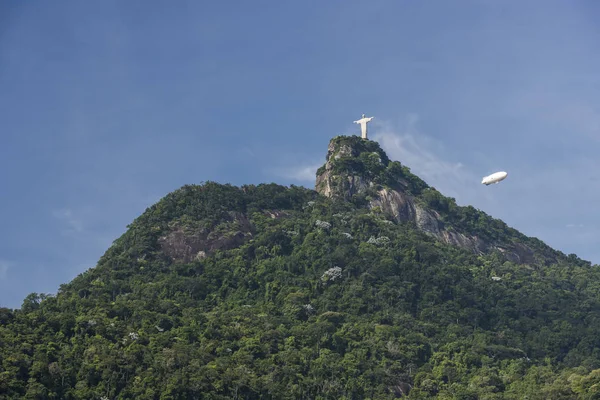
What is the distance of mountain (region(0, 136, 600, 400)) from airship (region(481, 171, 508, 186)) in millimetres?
10888

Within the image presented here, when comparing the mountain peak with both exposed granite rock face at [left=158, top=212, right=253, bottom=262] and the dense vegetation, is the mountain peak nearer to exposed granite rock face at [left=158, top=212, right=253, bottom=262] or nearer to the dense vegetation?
the dense vegetation

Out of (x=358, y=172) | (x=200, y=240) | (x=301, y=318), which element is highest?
(x=358, y=172)

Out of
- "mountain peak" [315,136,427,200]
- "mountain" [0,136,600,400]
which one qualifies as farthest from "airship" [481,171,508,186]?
"mountain peak" [315,136,427,200]

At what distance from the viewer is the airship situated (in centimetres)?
12962

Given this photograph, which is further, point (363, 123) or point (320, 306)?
point (363, 123)

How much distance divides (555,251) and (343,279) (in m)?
43.5

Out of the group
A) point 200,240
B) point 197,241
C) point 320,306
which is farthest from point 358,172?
point 320,306

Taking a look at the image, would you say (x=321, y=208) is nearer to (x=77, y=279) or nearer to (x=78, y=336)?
(x=77, y=279)

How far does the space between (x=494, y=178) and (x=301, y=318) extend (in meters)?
26.6

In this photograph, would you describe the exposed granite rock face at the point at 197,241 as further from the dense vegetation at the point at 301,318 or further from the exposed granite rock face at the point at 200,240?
the dense vegetation at the point at 301,318

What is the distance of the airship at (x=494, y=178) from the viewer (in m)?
130

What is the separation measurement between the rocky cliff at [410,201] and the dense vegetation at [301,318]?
5008 mm

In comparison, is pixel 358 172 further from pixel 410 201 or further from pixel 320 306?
pixel 320 306

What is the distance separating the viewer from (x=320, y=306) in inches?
4857
